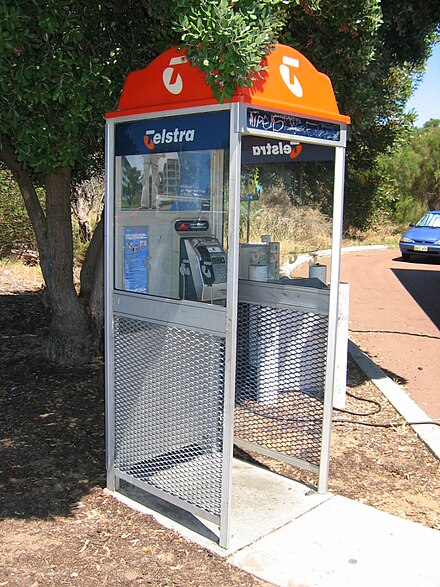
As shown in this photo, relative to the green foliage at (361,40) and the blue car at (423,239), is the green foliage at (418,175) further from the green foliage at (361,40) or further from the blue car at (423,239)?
the green foliage at (361,40)

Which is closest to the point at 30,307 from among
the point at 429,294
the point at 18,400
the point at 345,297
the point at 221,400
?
the point at 18,400

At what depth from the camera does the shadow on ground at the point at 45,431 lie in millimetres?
3996

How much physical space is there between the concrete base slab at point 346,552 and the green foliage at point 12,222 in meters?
10.7

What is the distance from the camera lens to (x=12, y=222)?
1334cm

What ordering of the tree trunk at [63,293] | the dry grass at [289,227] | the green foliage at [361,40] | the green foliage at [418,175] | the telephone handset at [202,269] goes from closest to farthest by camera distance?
the telephone handset at [202,269] → the dry grass at [289,227] → the green foliage at [361,40] → the tree trunk at [63,293] → the green foliage at [418,175]

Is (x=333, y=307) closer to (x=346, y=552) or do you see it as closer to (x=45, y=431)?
(x=346, y=552)

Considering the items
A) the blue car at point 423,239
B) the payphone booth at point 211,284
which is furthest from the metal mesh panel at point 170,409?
the blue car at point 423,239

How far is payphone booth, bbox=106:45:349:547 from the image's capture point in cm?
332

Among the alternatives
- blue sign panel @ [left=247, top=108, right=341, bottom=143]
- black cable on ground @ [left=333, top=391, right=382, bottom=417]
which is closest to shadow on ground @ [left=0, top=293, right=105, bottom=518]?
black cable on ground @ [left=333, top=391, right=382, bottom=417]

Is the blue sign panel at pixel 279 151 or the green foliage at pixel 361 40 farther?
the green foliage at pixel 361 40

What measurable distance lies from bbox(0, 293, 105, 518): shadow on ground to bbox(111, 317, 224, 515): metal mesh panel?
48 cm

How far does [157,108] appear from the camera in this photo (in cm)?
340

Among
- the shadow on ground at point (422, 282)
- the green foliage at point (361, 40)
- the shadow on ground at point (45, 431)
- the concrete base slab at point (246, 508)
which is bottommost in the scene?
the concrete base slab at point (246, 508)

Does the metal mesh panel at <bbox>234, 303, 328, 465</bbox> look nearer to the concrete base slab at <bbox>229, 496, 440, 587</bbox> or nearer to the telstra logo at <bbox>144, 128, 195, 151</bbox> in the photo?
the concrete base slab at <bbox>229, 496, 440, 587</bbox>
